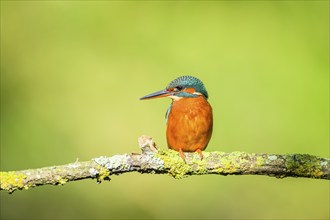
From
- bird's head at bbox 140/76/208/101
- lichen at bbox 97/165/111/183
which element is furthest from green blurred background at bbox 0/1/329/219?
lichen at bbox 97/165/111/183

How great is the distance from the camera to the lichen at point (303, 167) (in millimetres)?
3432

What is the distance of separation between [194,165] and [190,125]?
2.53 feet

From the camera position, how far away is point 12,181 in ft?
10.1

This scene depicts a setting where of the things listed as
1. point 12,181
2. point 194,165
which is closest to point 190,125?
point 194,165

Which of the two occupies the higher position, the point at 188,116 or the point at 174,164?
the point at 188,116

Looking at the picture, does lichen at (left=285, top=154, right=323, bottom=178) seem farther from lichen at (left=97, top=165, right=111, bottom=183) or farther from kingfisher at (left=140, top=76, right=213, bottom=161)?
lichen at (left=97, top=165, right=111, bottom=183)

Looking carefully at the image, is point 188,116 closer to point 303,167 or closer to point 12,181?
point 303,167

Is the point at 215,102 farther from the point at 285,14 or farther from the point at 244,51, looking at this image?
the point at 285,14

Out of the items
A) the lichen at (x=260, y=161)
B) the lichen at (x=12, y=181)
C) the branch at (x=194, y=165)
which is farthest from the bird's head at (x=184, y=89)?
the lichen at (x=12, y=181)

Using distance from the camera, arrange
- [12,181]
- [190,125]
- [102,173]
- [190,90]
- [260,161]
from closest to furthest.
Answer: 1. [12,181]
2. [102,173]
3. [260,161]
4. [190,125]
5. [190,90]

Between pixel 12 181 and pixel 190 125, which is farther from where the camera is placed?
pixel 190 125

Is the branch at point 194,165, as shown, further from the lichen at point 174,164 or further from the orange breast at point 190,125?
the orange breast at point 190,125

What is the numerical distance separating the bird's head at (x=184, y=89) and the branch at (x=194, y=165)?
858 millimetres

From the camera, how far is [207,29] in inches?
265
